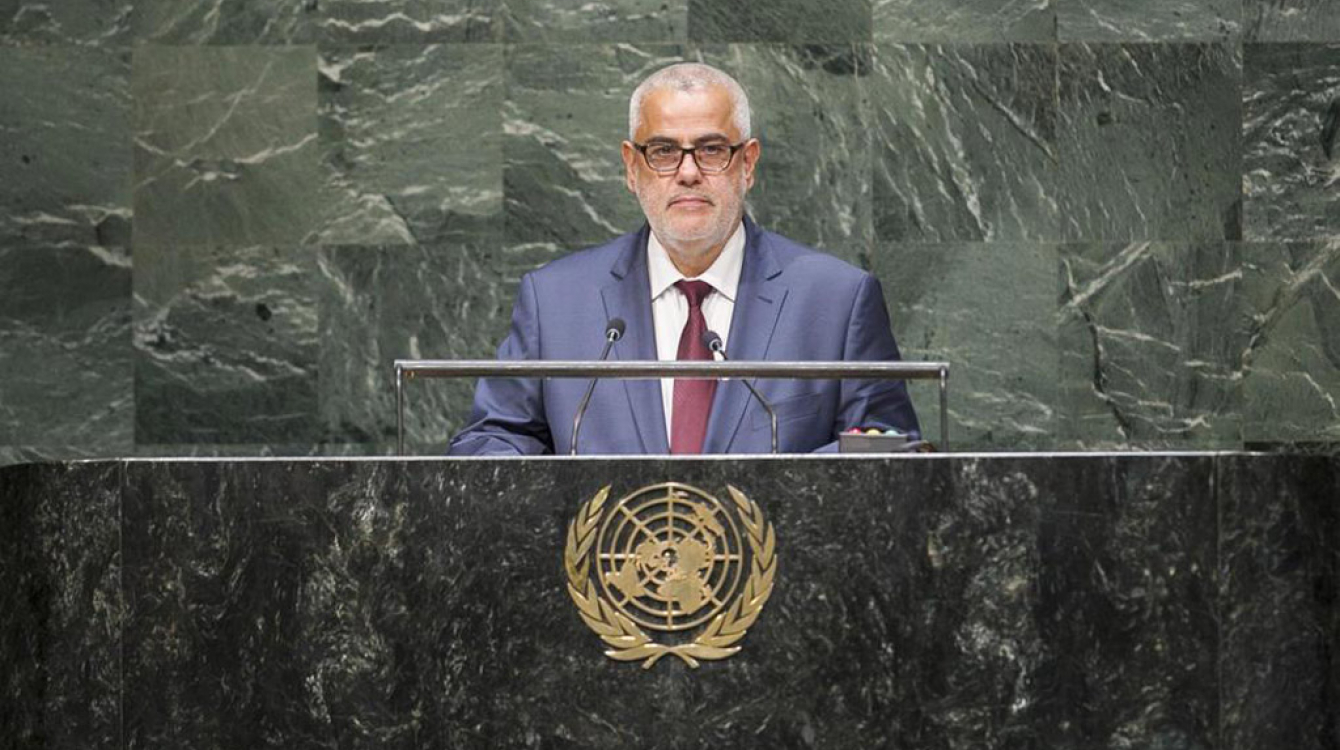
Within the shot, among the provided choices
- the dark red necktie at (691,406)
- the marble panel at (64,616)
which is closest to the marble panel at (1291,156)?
the dark red necktie at (691,406)

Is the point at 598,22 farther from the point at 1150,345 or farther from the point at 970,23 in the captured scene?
the point at 1150,345

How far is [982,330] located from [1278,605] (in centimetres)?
322

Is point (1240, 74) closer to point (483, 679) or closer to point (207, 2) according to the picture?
point (207, 2)

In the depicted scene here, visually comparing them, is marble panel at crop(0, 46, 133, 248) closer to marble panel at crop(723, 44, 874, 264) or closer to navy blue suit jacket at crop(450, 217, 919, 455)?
marble panel at crop(723, 44, 874, 264)

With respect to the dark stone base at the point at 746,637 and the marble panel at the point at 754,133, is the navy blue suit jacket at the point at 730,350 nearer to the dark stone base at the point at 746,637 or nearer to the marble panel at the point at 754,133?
the dark stone base at the point at 746,637

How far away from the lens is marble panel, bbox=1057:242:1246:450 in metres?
6.66

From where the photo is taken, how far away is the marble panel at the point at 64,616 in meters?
3.50

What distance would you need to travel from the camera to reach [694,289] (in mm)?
5027

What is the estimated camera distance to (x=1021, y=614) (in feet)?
11.5

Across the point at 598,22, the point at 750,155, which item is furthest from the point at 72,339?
the point at 750,155

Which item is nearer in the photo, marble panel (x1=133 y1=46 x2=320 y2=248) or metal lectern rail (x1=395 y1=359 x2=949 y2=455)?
metal lectern rail (x1=395 y1=359 x2=949 y2=455)

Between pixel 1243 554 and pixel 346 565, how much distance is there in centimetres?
149

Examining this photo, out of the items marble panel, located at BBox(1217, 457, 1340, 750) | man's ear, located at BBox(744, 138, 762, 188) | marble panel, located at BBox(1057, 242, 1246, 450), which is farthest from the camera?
marble panel, located at BBox(1057, 242, 1246, 450)

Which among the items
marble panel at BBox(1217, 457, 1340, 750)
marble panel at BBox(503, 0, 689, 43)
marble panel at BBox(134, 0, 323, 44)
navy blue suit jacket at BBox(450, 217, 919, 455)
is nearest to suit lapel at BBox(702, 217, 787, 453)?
navy blue suit jacket at BBox(450, 217, 919, 455)
